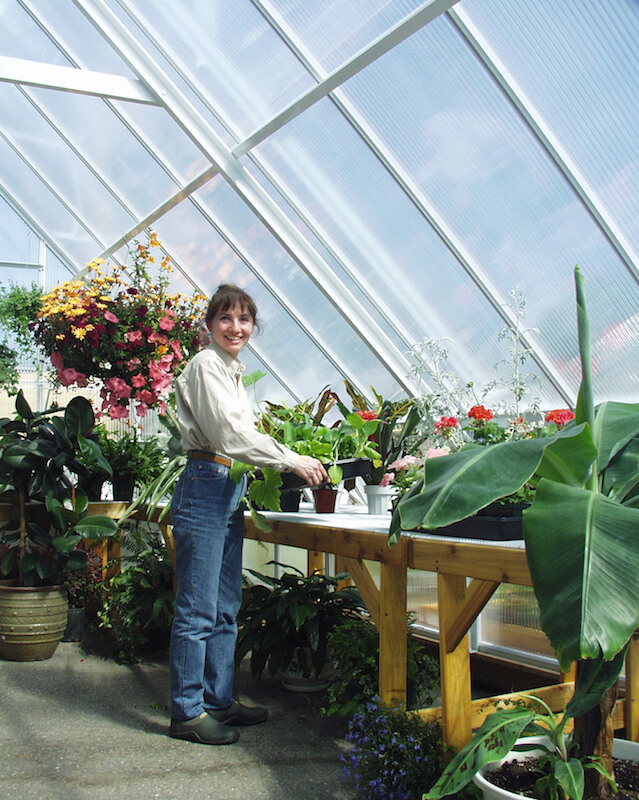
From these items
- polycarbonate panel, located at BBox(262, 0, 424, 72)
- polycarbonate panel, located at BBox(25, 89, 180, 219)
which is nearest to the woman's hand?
polycarbonate panel, located at BBox(262, 0, 424, 72)

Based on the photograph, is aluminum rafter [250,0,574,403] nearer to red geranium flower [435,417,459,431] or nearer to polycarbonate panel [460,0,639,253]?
polycarbonate panel [460,0,639,253]

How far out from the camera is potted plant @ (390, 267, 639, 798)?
3.88 ft

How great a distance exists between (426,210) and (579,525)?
2.23 metres

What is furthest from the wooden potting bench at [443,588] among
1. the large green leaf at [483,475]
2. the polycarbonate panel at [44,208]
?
the polycarbonate panel at [44,208]

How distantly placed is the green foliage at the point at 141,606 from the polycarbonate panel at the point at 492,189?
5.80 feet

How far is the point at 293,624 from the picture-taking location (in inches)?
115

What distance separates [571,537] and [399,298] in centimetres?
254

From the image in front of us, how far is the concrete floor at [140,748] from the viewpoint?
2.11m

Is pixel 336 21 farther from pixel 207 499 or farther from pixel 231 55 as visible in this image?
pixel 207 499

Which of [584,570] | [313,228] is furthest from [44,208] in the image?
[584,570]

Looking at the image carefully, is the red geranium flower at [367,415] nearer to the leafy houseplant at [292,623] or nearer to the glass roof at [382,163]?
the glass roof at [382,163]

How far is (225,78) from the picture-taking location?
13.0 feet

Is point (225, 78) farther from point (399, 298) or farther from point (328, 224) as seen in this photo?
point (399, 298)

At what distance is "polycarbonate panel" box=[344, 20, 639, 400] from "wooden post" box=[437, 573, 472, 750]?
1206 mm
